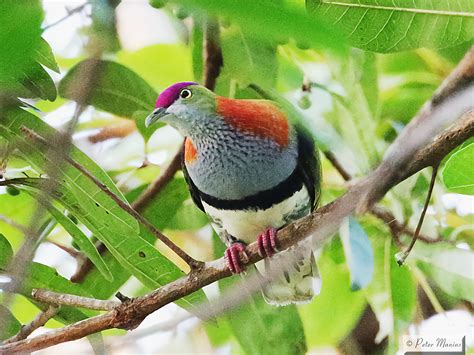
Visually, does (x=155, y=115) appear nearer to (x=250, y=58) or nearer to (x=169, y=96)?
(x=169, y=96)

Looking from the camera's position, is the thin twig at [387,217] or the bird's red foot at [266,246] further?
the thin twig at [387,217]

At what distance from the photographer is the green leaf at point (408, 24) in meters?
0.61

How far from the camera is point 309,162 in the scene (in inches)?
33.4

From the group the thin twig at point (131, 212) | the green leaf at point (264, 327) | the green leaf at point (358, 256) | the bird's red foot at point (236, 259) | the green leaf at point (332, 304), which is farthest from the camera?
the green leaf at point (332, 304)

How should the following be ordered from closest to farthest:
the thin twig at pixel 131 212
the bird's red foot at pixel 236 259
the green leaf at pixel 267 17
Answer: the green leaf at pixel 267 17 → the thin twig at pixel 131 212 → the bird's red foot at pixel 236 259

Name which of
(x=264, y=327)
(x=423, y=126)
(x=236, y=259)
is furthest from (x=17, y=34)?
(x=264, y=327)

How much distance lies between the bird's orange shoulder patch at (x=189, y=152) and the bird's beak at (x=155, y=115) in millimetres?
70

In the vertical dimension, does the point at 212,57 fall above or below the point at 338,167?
above

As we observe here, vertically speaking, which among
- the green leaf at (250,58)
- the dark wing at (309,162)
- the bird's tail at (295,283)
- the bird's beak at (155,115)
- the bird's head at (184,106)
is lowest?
the bird's tail at (295,283)

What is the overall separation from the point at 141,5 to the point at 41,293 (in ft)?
1.20

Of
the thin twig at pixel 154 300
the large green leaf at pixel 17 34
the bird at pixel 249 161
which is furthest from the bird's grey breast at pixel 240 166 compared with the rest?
the large green leaf at pixel 17 34

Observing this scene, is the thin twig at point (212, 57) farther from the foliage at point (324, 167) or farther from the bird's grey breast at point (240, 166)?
the bird's grey breast at point (240, 166)

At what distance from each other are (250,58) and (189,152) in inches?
5.6

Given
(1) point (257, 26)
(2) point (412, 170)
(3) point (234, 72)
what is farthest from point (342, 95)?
(1) point (257, 26)
